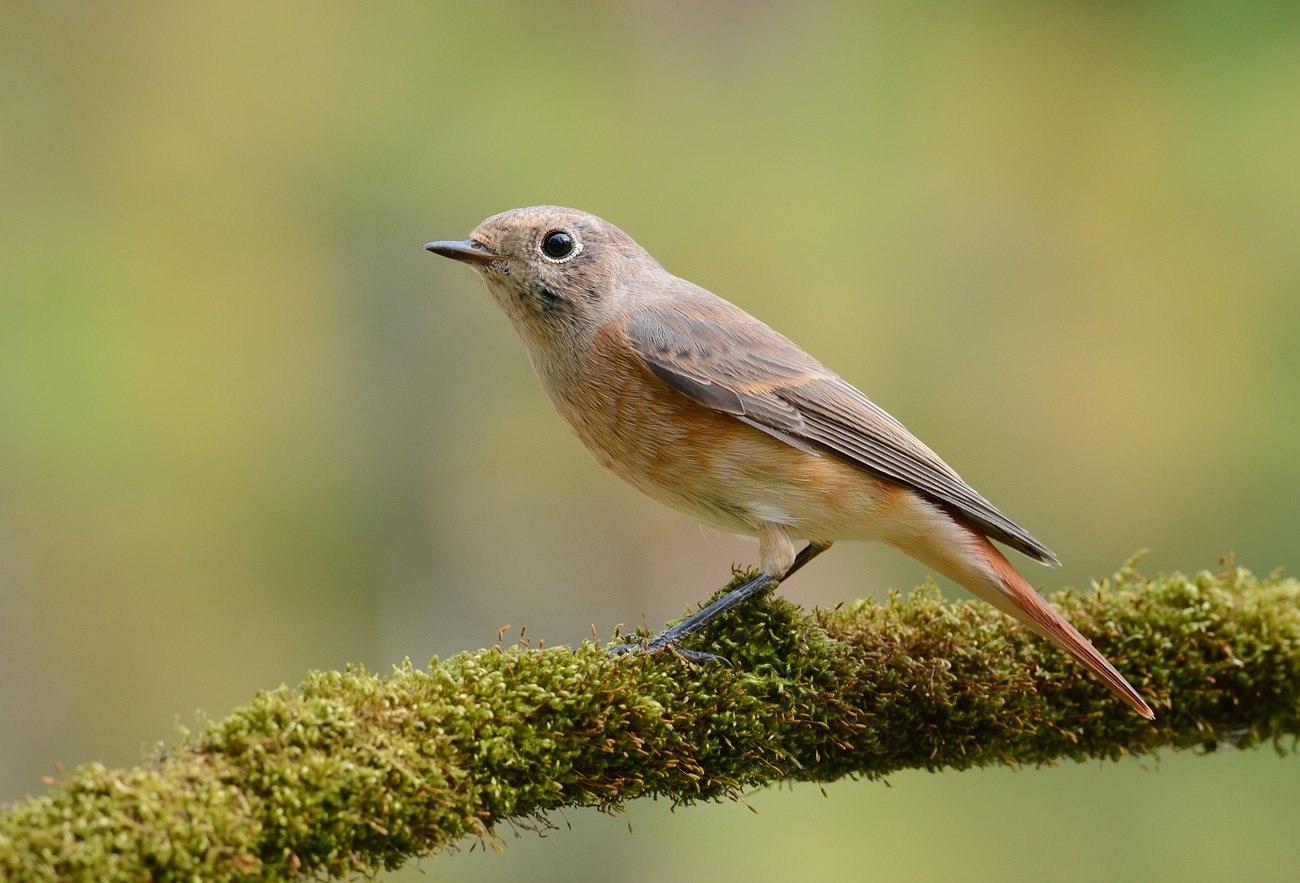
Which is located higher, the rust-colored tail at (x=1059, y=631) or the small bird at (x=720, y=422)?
the small bird at (x=720, y=422)

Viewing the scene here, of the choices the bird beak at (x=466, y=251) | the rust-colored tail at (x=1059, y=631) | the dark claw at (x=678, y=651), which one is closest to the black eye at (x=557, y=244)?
the bird beak at (x=466, y=251)

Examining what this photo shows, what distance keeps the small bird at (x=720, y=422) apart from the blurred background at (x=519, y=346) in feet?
11.4

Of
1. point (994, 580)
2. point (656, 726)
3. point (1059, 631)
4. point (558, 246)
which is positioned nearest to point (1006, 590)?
point (994, 580)

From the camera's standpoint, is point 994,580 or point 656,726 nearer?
point 656,726

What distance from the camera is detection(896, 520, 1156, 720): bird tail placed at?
135 inches

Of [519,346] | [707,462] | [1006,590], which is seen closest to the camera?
[1006,590]

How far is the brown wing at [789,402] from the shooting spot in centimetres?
387

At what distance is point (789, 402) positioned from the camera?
3982mm

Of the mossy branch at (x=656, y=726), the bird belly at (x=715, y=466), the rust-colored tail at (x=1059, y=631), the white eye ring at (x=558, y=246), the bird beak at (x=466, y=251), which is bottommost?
the mossy branch at (x=656, y=726)

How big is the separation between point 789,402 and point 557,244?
98 cm

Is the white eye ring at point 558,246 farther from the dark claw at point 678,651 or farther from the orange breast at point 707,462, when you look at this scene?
the dark claw at point 678,651

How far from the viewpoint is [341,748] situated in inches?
102

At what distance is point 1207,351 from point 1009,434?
1508mm

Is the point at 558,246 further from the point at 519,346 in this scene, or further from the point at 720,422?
the point at 519,346
